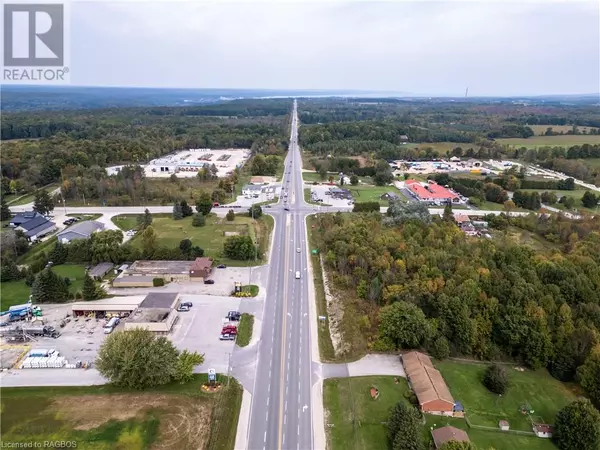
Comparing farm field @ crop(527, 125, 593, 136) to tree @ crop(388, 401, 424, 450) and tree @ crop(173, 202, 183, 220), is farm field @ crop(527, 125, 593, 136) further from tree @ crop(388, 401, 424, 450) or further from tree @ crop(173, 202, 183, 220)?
tree @ crop(388, 401, 424, 450)

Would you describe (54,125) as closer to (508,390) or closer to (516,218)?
(516,218)

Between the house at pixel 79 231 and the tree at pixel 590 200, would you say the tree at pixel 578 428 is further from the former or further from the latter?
the tree at pixel 590 200

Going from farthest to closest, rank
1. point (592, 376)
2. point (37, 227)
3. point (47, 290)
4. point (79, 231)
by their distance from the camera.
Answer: point (37, 227) < point (79, 231) < point (47, 290) < point (592, 376)

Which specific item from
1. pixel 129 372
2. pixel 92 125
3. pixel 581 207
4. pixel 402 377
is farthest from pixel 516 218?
pixel 92 125

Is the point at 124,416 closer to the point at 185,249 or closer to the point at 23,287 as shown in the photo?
the point at 185,249

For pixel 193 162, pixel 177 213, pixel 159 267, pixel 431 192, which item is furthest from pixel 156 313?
pixel 193 162

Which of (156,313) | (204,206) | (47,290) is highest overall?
(204,206)

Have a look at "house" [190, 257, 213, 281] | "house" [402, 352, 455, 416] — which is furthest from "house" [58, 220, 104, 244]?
"house" [402, 352, 455, 416]
